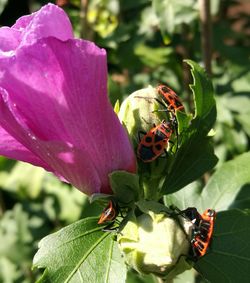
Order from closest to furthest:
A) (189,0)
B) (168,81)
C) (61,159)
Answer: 1. (61,159)
2. (189,0)
3. (168,81)

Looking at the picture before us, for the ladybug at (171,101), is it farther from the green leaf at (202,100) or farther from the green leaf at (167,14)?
the green leaf at (167,14)

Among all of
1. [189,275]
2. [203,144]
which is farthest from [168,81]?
[203,144]

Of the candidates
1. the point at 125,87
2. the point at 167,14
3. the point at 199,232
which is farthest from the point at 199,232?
the point at 125,87

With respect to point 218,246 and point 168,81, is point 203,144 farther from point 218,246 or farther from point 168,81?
point 168,81

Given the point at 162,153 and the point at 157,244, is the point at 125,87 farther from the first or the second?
the point at 157,244

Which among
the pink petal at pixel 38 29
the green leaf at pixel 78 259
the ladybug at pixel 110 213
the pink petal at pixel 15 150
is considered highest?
the pink petal at pixel 38 29

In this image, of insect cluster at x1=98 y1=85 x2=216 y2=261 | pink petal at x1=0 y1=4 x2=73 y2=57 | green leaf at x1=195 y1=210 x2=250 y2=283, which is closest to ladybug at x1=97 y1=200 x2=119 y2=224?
insect cluster at x1=98 y1=85 x2=216 y2=261

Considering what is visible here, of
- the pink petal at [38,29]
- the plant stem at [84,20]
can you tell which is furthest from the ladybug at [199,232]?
the plant stem at [84,20]
